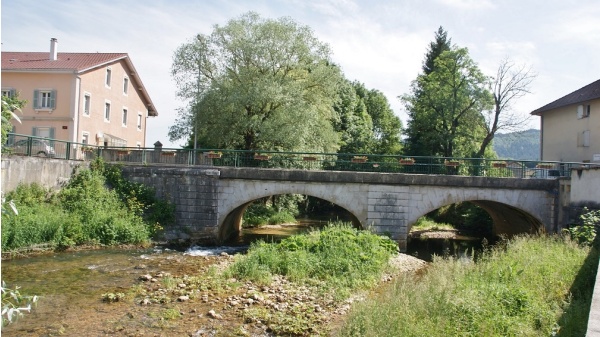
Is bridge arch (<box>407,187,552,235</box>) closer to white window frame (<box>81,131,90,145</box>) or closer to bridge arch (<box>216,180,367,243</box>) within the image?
bridge arch (<box>216,180,367,243</box>)

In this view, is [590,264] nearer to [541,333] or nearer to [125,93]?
[541,333]

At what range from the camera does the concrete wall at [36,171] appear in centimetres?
1631

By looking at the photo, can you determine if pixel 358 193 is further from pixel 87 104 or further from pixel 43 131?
pixel 43 131

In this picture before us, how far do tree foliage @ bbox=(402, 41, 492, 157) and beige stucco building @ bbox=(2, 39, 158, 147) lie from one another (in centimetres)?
2079

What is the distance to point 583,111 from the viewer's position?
2453 centimetres

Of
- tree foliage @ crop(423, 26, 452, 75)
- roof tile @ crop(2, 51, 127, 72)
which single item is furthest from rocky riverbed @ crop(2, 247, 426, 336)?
tree foliage @ crop(423, 26, 452, 75)

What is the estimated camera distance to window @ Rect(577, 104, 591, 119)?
24281mm

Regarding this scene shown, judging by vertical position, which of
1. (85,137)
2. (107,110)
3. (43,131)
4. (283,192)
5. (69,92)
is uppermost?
(69,92)

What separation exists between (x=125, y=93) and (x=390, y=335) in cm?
2972

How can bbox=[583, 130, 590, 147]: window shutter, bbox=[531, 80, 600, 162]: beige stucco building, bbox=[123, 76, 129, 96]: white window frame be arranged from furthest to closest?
bbox=[123, 76, 129, 96]: white window frame, bbox=[583, 130, 590, 147]: window shutter, bbox=[531, 80, 600, 162]: beige stucco building

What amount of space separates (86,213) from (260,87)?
34.9 ft

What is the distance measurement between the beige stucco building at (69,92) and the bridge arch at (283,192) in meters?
12.1

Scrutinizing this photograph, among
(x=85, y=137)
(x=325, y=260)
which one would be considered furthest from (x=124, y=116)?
(x=325, y=260)

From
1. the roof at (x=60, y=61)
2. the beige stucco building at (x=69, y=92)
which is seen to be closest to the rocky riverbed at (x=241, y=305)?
the beige stucco building at (x=69, y=92)
